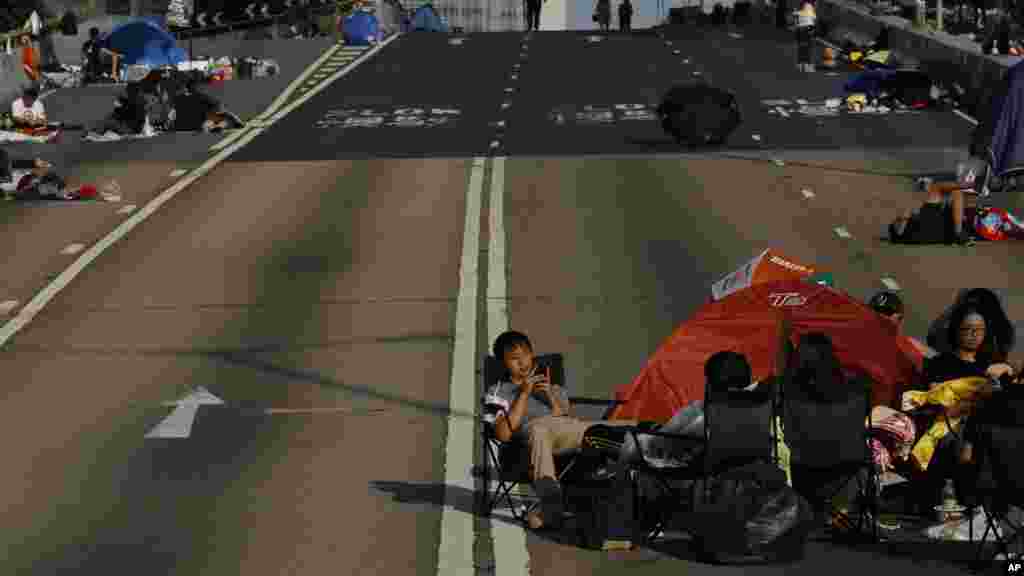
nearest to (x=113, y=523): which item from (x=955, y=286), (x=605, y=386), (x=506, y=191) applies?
(x=605, y=386)

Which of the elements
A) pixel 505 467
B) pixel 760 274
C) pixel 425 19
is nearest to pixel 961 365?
pixel 760 274

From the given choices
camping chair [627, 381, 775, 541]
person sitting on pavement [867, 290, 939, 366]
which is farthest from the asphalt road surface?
person sitting on pavement [867, 290, 939, 366]

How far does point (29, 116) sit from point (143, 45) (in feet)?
48.7

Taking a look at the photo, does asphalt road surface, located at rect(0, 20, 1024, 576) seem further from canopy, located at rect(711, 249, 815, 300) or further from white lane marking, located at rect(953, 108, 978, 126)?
canopy, located at rect(711, 249, 815, 300)

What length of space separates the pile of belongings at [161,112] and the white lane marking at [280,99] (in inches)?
24.3

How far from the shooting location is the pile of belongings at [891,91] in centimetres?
5091

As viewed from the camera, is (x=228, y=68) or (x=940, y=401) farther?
(x=228, y=68)

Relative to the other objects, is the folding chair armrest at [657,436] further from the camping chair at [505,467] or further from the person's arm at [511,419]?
the person's arm at [511,419]

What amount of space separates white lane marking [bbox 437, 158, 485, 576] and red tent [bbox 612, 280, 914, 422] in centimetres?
136

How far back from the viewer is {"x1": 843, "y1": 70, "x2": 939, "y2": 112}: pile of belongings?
50906mm

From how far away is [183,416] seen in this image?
2058cm

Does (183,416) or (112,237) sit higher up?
(183,416)

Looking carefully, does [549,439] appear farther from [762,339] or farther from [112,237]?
[112,237]

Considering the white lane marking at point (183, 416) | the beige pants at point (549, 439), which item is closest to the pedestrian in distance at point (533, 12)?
the white lane marking at point (183, 416)
